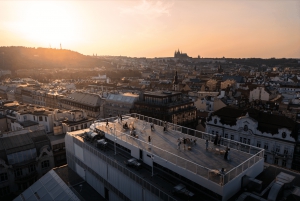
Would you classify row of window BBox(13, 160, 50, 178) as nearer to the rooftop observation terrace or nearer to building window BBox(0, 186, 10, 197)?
building window BBox(0, 186, 10, 197)

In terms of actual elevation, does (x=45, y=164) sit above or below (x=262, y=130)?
below

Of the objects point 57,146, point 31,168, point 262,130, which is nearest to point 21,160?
point 31,168

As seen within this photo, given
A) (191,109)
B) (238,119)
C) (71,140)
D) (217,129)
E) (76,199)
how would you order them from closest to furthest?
(76,199) < (71,140) < (238,119) < (217,129) < (191,109)

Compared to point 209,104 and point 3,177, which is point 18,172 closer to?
point 3,177

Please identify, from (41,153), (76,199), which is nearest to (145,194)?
(76,199)


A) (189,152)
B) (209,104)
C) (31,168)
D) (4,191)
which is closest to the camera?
(189,152)

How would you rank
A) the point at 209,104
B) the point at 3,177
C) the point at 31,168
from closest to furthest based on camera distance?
the point at 3,177 < the point at 31,168 < the point at 209,104

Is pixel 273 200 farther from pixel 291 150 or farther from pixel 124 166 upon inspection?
pixel 291 150
